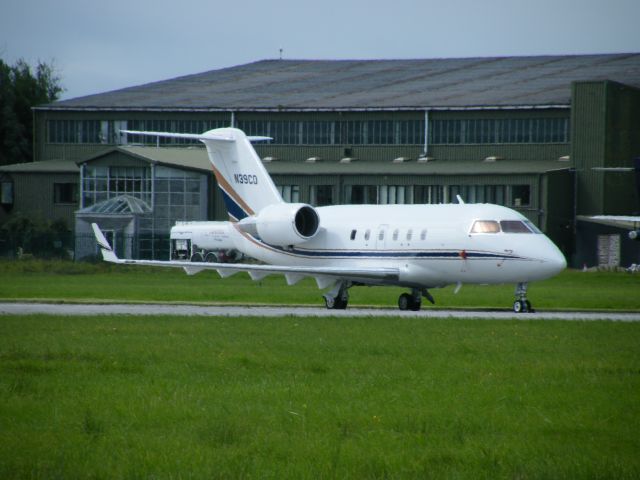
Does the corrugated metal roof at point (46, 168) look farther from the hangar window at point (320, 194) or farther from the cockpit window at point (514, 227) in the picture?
the cockpit window at point (514, 227)

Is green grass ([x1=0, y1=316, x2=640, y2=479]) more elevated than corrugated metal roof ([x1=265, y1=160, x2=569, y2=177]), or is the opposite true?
corrugated metal roof ([x1=265, y1=160, x2=569, y2=177])

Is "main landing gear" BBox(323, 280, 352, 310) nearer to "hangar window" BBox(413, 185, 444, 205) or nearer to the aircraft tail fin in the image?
the aircraft tail fin

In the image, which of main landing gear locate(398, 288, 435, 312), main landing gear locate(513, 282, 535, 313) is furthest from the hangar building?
main landing gear locate(513, 282, 535, 313)

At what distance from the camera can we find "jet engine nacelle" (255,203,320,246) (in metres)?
36.4

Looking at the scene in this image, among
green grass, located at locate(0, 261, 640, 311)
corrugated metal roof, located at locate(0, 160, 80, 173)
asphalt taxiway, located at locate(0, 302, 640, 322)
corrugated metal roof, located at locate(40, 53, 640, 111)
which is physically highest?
corrugated metal roof, located at locate(40, 53, 640, 111)

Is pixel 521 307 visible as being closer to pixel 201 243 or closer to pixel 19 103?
pixel 201 243

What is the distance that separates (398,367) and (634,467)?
7157 millimetres

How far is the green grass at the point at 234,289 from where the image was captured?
39375 mm

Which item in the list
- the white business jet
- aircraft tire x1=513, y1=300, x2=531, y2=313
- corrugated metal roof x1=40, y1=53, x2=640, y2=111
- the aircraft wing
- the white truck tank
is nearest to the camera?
aircraft tire x1=513, y1=300, x2=531, y2=313

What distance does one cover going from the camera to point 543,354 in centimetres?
1989

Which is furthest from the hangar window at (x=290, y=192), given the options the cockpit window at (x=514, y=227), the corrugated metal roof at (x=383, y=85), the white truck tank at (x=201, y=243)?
the cockpit window at (x=514, y=227)

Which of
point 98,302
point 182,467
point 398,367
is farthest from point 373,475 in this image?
point 98,302

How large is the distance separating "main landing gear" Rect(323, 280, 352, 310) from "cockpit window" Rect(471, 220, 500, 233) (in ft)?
13.9

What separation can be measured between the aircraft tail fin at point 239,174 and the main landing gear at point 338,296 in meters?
4.40
